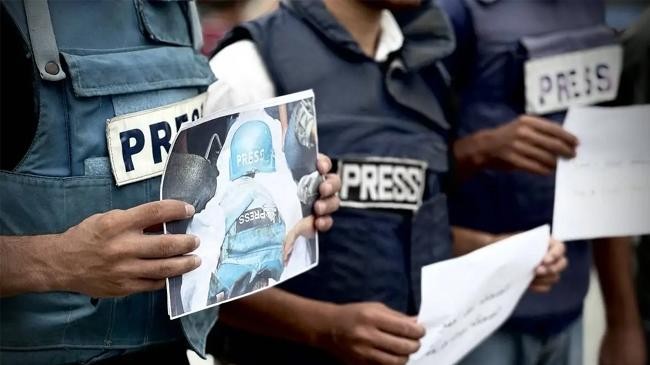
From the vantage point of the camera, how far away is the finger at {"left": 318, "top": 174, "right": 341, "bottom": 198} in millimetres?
1175

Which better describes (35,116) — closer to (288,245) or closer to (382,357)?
(288,245)

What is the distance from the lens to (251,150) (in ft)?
3.32

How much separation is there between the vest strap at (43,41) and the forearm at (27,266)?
0.18 m

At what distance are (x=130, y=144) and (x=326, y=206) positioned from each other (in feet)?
1.01

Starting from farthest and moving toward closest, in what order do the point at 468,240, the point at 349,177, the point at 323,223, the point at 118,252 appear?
1. the point at 468,240
2. the point at 349,177
3. the point at 323,223
4. the point at 118,252

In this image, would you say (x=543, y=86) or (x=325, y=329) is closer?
(x=325, y=329)

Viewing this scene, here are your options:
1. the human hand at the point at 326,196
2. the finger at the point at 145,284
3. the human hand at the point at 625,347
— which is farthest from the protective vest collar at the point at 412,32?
the human hand at the point at 625,347

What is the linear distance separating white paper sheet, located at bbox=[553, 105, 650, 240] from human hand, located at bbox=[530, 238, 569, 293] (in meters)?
0.03

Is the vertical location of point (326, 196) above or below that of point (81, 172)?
below

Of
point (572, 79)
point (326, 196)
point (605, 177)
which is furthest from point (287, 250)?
point (572, 79)

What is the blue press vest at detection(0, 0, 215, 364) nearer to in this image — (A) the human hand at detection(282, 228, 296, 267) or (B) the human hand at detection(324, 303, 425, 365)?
(A) the human hand at detection(282, 228, 296, 267)

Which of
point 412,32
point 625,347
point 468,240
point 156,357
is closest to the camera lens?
point 156,357

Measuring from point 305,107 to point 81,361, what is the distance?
0.40 metres

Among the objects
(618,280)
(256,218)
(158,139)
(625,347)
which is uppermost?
(158,139)
